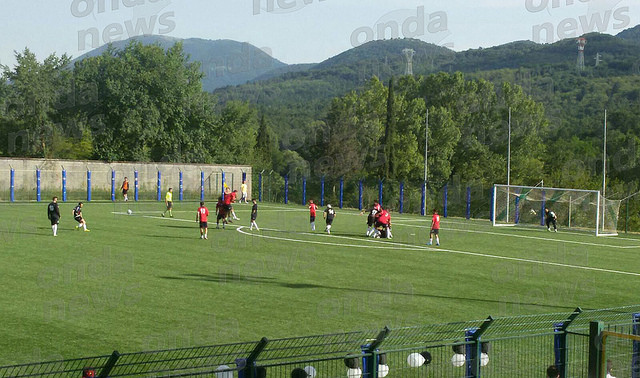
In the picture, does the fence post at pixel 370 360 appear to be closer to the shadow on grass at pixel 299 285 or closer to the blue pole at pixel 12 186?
the shadow on grass at pixel 299 285

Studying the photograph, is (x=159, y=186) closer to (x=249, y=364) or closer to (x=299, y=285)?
(x=299, y=285)

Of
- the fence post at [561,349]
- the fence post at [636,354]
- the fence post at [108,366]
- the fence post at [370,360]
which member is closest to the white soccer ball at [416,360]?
the fence post at [370,360]

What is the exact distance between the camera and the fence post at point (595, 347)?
25.7 ft

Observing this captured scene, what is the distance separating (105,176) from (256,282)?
43196mm

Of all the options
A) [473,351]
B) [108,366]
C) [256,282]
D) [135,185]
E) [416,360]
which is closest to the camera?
[108,366]

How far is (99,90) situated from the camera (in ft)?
265

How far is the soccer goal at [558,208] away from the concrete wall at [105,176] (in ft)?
85.8

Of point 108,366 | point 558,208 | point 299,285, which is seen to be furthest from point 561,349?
point 558,208

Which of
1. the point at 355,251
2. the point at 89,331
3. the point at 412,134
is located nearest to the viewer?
the point at 89,331

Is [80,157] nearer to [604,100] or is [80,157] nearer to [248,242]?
[248,242]

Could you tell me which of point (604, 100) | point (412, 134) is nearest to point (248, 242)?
point (412, 134)

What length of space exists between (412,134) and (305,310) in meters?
75.6

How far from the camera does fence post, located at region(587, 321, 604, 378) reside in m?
7.84

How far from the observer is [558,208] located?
48.0 meters
